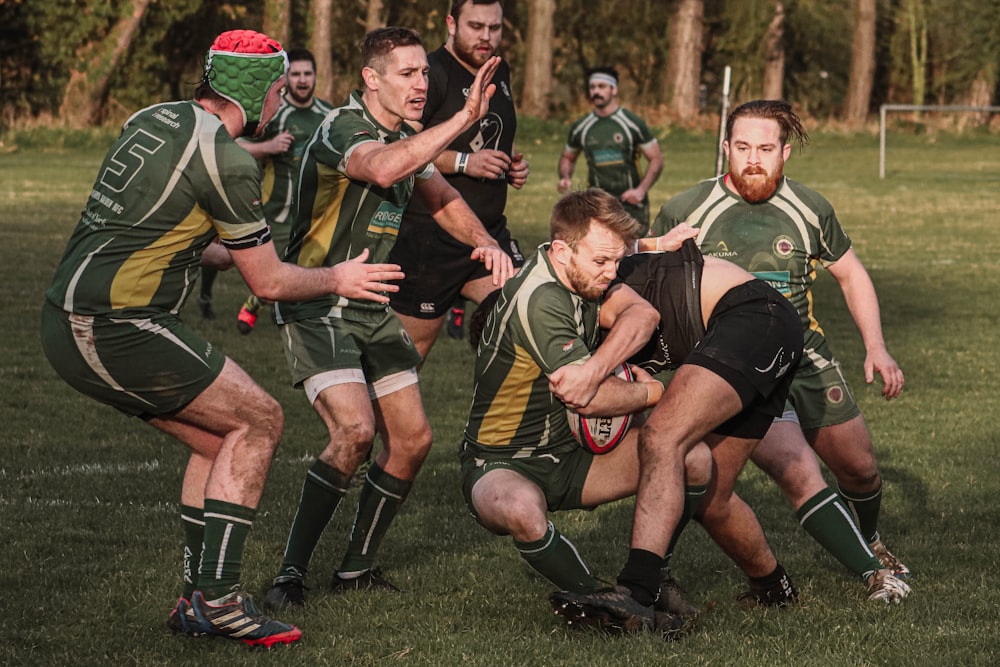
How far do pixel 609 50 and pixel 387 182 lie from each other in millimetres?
55951

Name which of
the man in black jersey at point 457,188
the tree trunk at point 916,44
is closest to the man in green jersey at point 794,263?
the man in black jersey at point 457,188

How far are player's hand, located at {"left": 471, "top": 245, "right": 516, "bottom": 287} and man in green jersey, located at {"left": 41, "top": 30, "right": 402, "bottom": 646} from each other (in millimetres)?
843

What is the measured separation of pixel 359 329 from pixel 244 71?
1.30 m

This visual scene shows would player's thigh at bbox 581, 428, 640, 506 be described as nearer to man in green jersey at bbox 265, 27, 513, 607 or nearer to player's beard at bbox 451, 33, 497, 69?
man in green jersey at bbox 265, 27, 513, 607

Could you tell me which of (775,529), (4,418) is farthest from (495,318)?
(4,418)

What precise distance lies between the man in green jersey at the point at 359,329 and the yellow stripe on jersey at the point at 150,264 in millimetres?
847

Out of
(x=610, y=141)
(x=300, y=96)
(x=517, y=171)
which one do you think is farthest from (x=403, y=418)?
(x=610, y=141)

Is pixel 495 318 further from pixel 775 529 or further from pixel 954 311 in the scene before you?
pixel 954 311

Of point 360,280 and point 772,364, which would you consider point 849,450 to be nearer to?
point 772,364

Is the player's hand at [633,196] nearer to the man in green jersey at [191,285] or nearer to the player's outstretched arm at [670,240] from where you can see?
the player's outstretched arm at [670,240]

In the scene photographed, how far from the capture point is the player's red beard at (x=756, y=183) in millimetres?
6202

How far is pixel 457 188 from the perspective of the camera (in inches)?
324

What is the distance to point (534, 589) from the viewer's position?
6.19 m

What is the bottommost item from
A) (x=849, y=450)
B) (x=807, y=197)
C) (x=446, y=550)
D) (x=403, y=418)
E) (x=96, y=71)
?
(x=446, y=550)
